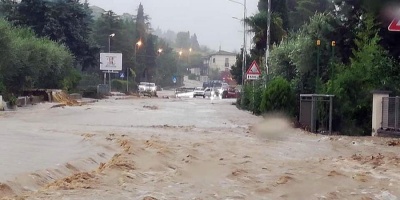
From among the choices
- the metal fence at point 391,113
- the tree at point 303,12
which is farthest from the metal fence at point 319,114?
the tree at point 303,12

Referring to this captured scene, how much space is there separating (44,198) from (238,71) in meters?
59.4

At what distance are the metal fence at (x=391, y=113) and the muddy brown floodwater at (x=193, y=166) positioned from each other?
3.19 feet

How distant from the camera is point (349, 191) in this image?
1090 cm

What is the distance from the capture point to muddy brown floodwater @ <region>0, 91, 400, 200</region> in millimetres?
10172

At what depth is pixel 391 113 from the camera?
1995cm

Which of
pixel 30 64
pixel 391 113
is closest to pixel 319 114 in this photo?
pixel 391 113

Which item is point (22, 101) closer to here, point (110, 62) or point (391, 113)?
point (391, 113)

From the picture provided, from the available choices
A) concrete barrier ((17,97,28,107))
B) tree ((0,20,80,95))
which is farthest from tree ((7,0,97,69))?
concrete barrier ((17,97,28,107))

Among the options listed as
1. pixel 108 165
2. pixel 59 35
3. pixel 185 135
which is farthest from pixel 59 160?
pixel 59 35

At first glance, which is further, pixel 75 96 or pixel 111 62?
pixel 111 62

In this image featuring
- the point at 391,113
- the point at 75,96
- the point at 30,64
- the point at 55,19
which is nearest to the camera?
the point at 391,113

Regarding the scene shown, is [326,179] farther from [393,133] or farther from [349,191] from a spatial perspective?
[393,133]

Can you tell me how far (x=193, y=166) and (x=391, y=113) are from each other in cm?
880

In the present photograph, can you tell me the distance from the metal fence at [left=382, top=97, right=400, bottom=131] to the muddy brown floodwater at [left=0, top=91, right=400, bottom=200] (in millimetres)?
973
